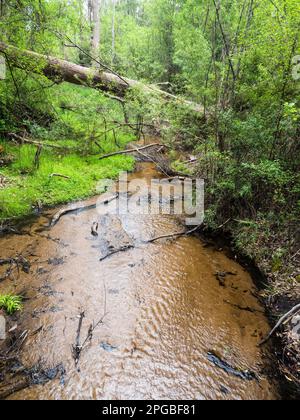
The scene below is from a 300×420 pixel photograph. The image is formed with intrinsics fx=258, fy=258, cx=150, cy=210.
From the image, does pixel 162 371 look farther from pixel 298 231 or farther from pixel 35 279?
pixel 298 231

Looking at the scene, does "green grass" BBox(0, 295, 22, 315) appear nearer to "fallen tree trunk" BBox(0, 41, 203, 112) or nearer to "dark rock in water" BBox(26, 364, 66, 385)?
"dark rock in water" BBox(26, 364, 66, 385)

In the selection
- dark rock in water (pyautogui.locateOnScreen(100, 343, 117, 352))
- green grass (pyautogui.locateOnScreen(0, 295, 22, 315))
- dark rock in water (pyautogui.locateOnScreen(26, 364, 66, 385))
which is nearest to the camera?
dark rock in water (pyautogui.locateOnScreen(26, 364, 66, 385))

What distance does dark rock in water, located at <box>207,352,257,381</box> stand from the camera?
2915 millimetres

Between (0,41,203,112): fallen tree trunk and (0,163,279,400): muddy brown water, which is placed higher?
(0,41,203,112): fallen tree trunk

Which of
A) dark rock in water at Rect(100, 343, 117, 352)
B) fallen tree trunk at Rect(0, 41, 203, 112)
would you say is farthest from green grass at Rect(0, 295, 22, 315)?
fallen tree trunk at Rect(0, 41, 203, 112)

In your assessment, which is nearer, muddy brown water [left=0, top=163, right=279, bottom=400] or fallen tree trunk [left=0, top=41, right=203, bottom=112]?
muddy brown water [left=0, top=163, right=279, bottom=400]

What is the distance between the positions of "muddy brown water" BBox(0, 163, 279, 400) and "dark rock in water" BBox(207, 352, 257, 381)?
49 millimetres

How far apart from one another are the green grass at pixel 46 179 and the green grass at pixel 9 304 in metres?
2.36

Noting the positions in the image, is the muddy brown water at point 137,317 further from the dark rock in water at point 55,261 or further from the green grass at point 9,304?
the green grass at point 9,304

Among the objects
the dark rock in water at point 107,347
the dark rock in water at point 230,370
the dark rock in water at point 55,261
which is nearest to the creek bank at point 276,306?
the dark rock in water at point 230,370
